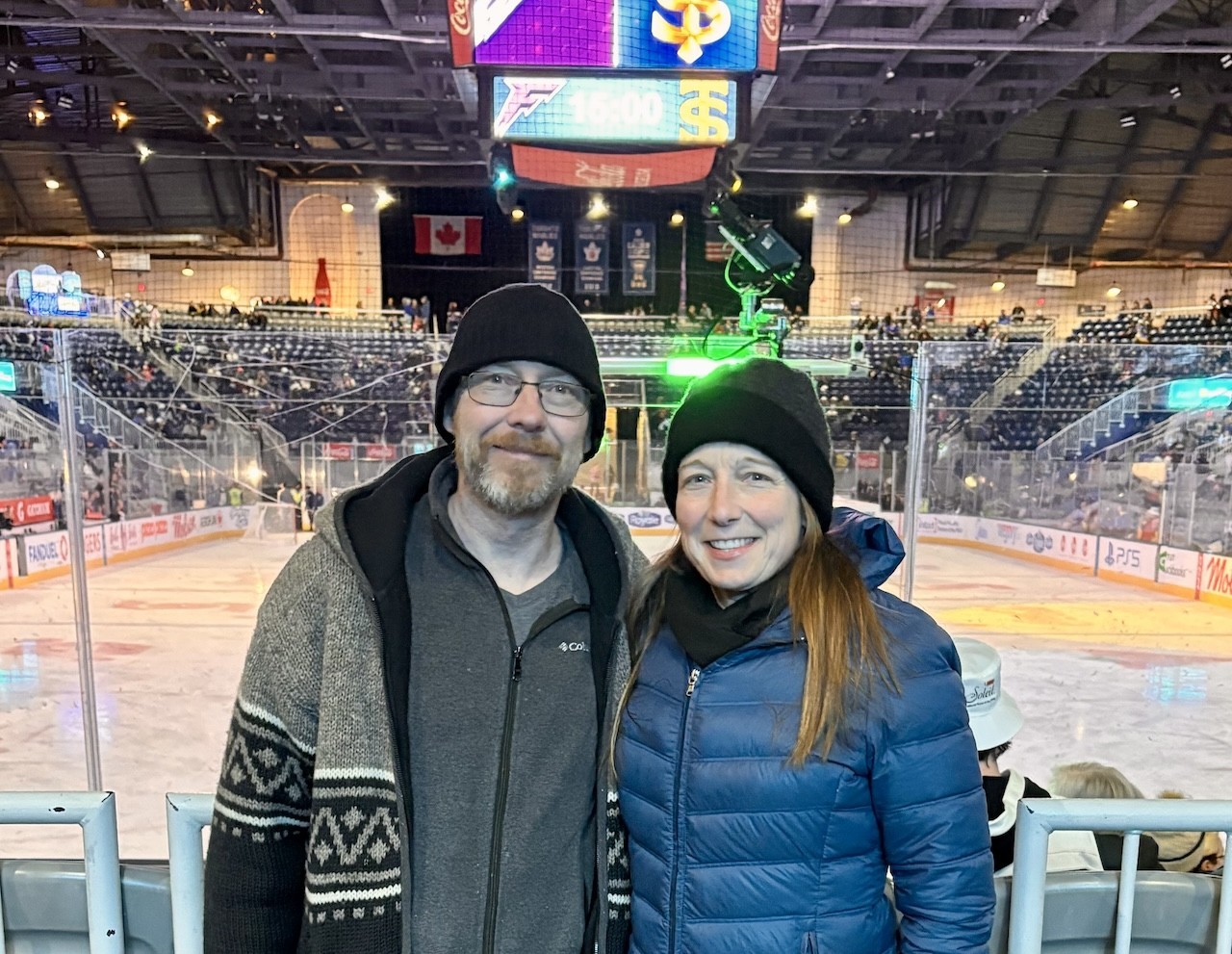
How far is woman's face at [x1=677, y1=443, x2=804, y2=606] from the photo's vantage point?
105 cm

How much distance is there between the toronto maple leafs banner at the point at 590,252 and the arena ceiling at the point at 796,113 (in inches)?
85.1

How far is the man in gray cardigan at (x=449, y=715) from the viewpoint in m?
0.96

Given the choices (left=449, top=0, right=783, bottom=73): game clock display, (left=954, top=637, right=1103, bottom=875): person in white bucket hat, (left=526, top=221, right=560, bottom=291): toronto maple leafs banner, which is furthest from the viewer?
(left=526, top=221, right=560, bottom=291): toronto maple leafs banner

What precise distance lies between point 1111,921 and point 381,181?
16.2m

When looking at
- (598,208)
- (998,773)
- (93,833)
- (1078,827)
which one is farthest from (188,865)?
(598,208)

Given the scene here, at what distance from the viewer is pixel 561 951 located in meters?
1.03

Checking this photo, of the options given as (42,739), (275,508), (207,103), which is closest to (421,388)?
(275,508)

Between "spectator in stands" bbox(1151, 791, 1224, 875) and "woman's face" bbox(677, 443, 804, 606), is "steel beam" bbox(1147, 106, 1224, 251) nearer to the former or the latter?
"spectator in stands" bbox(1151, 791, 1224, 875)

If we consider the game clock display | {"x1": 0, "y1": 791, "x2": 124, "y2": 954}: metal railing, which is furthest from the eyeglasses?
the game clock display

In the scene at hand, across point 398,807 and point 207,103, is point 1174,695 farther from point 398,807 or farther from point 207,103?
point 207,103

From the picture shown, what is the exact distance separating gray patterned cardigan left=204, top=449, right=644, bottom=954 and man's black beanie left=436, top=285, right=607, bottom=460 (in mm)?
259

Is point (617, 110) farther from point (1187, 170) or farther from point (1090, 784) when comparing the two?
point (1187, 170)

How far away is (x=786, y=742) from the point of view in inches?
39.0

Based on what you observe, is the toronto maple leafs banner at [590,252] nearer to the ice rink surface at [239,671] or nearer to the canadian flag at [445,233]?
the canadian flag at [445,233]
